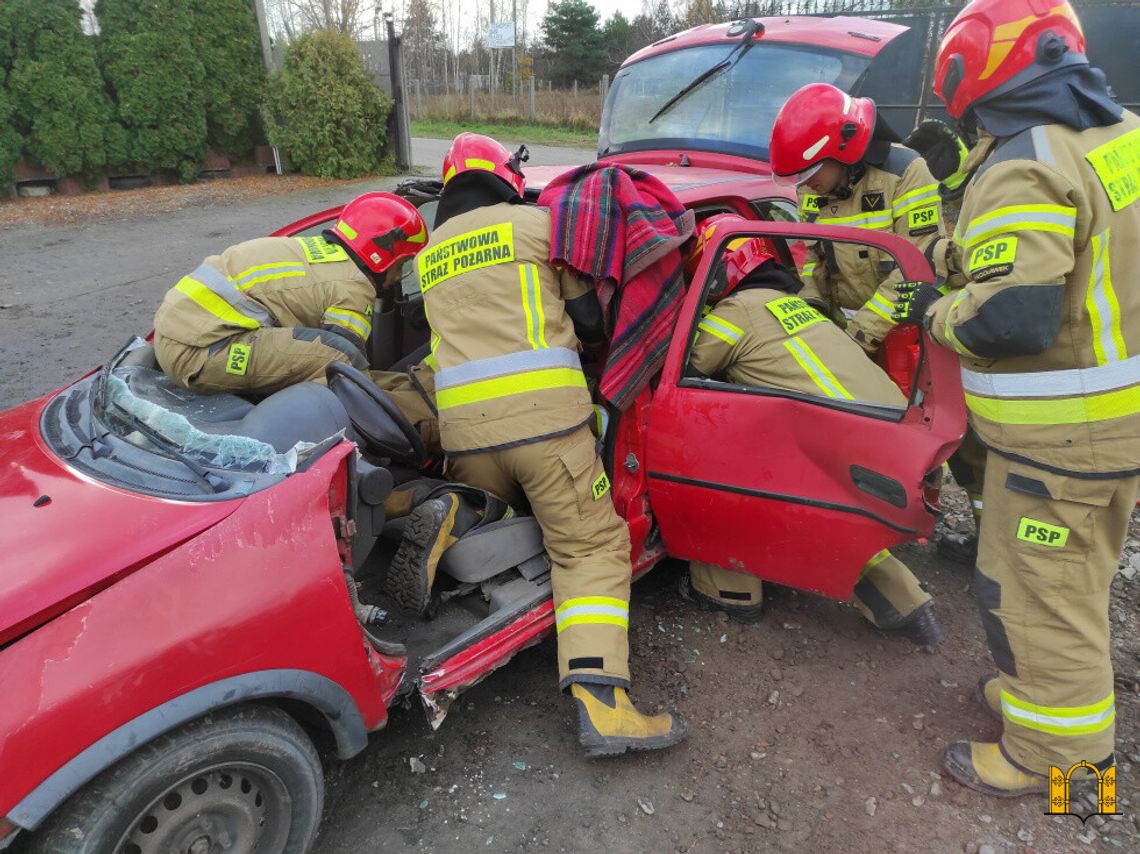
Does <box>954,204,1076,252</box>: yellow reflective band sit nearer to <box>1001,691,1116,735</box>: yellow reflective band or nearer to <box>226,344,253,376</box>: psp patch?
<box>1001,691,1116,735</box>: yellow reflective band

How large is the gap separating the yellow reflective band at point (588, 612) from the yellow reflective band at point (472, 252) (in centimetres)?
114

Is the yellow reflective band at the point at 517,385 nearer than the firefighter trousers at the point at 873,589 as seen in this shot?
Yes

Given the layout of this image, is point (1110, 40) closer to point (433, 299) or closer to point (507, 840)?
point (433, 299)

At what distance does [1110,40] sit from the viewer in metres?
6.41

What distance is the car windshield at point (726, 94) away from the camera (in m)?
4.53

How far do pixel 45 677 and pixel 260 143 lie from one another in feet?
44.9

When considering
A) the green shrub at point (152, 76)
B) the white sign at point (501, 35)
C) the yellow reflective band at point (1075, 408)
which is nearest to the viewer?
the yellow reflective band at point (1075, 408)

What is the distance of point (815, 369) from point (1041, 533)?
2.61 feet

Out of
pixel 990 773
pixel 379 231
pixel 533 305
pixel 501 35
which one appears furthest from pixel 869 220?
pixel 501 35

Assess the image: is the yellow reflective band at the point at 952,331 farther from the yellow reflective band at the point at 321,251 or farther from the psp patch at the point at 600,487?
the yellow reflective band at the point at 321,251

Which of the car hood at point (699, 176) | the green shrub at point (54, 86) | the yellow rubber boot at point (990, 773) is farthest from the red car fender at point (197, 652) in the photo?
the green shrub at point (54, 86)

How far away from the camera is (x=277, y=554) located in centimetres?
180

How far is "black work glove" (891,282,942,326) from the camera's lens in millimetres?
2217

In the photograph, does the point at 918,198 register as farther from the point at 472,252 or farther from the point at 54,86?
the point at 54,86
